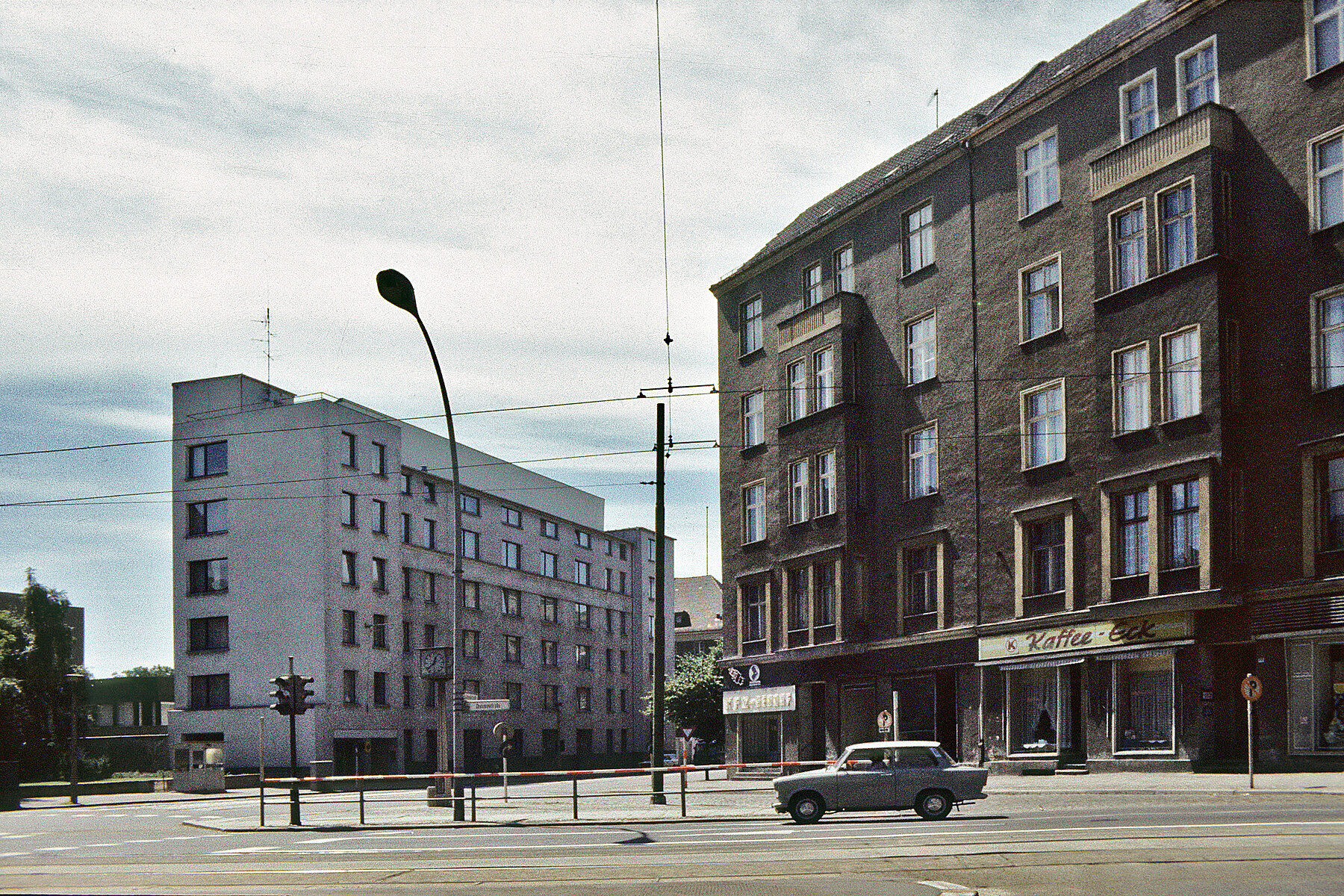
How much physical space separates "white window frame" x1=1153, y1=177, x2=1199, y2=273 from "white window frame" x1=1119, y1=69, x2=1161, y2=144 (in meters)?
1.71

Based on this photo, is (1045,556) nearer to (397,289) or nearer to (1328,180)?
(1328,180)

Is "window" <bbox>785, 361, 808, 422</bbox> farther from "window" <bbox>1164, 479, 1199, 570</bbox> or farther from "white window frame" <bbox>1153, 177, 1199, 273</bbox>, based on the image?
"window" <bbox>1164, 479, 1199, 570</bbox>

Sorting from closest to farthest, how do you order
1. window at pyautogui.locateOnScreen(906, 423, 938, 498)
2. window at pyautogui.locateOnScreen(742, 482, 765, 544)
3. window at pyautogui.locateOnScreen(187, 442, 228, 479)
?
window at pyautogui.locateOnScreen(906, 423, 938, 498)
window at pyautogui.locateOnScreen(742, 482, 765, 544)
window at pyautogui.locateOnScreen(187, 442, 228, 479)

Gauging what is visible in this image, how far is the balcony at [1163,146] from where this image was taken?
29.2 meters

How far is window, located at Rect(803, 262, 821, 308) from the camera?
44.4 m

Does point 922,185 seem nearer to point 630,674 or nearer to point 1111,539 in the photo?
point 1111,539

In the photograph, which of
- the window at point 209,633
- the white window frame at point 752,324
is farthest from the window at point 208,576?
the white window frame at point 752,324

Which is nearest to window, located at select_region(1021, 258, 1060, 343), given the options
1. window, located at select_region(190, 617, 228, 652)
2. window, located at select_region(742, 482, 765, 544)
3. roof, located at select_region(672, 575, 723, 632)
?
window, located at select_region(742, 482, 765, 544)

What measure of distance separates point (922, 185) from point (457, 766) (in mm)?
21824

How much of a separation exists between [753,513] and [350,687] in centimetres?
2528

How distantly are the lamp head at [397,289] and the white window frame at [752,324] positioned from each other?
22695 millimetres

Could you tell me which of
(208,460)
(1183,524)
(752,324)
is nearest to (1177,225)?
(1183,524)

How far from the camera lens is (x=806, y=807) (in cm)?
2258

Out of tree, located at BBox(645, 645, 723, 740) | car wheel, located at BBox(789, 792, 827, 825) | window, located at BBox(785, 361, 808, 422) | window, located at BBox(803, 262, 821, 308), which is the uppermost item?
window, located at BBox(803, 262, 821, 308)
